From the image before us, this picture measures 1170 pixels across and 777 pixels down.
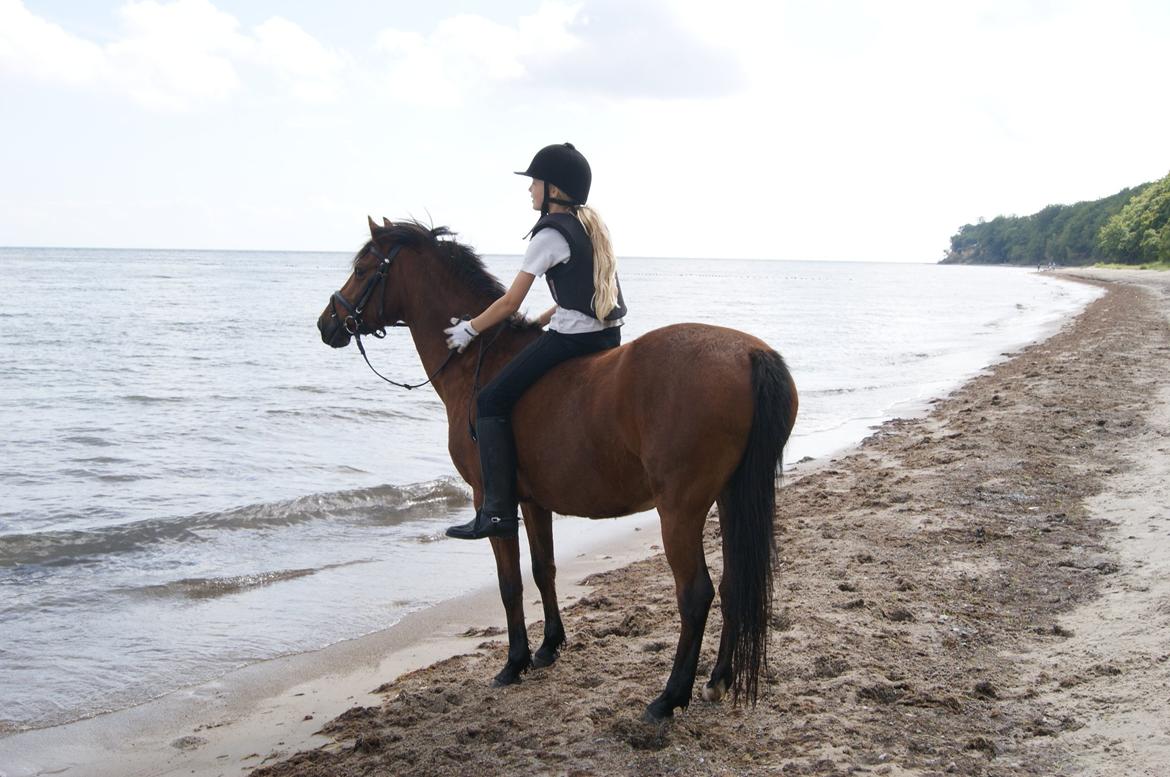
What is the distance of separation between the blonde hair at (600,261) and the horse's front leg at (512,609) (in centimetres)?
134

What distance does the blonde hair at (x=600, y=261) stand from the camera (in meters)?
4.47

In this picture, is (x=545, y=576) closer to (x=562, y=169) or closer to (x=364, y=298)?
(x=364, y=298)

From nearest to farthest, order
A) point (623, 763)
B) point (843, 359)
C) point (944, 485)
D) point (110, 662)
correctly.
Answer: point (623, 763) < point (110, 662) < point (944, 485) < point (843, 359)

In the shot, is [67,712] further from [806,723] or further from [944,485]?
[944,485]

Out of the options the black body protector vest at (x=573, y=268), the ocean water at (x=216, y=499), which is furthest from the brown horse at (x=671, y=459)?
the ocean water at (x=216, y=499)

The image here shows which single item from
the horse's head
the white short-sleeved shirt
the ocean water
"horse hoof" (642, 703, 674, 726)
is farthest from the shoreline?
the white short-sleeved shirt

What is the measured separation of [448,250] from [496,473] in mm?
1442

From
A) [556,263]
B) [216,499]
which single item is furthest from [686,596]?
[216,499]

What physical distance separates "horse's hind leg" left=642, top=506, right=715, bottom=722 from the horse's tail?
132mm

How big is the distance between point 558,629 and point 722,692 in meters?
1.15

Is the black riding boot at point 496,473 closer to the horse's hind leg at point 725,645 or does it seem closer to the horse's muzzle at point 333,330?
the horse's hind leg at point 725,645

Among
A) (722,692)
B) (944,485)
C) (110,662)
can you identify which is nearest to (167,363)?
(110,662)

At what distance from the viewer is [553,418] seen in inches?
177

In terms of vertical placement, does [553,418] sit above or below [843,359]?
above
